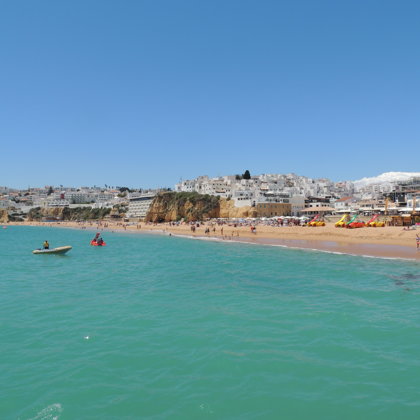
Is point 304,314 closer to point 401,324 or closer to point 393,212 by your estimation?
point 401,324

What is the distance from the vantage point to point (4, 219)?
5733 inches

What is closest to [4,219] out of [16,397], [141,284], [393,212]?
[393,212]

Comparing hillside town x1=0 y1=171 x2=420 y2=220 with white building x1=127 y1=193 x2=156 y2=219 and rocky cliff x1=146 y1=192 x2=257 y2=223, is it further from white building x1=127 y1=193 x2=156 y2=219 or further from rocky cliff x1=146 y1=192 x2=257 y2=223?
rocky cliff x1=146 y1=192 x2=257 y2=223

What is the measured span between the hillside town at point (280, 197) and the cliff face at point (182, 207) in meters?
4.47

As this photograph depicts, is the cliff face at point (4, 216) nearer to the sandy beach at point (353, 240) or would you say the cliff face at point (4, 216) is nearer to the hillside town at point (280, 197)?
the hillside town at point (280, 197)

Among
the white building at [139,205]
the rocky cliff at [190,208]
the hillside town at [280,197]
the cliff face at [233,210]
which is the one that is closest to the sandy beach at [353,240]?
the hillside town at [280,197]

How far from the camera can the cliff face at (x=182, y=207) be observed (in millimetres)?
91562

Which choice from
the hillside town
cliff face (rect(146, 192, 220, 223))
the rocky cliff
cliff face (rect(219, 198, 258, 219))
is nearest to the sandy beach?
the hillside town

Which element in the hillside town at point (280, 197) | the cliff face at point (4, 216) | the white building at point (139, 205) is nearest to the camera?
the hillside town at point (280, 197)

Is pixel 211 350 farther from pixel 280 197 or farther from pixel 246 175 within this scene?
pixel 246 175

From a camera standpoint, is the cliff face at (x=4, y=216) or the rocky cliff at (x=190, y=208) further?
the cliff face at (x=4, y=216)

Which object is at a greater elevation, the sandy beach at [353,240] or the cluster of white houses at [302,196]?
the cluster of white houses at [302,196]

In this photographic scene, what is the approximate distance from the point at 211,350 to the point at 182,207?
3431 inches

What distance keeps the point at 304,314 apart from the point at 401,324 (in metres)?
2.67
